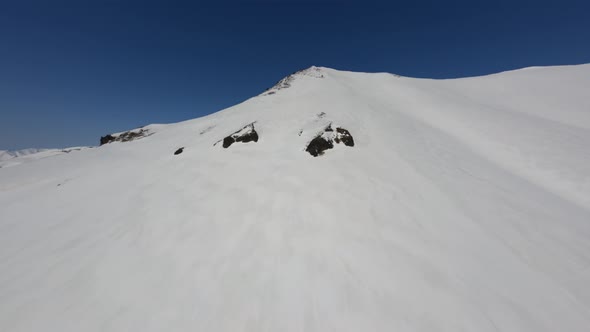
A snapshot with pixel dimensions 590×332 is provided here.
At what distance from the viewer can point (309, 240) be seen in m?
5.75

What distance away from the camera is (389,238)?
19.0 ft

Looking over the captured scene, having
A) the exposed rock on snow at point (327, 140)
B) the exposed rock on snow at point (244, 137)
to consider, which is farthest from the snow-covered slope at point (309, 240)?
the exposed rock on snow at point (327, 140)

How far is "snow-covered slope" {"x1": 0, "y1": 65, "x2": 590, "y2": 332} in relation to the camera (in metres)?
4.26

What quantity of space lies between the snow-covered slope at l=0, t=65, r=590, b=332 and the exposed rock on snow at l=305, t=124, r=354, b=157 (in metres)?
0.40

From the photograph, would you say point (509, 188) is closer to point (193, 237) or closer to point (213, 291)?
point (213, 291)

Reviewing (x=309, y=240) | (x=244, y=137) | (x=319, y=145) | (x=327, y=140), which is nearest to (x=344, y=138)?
(x=327, y=140)

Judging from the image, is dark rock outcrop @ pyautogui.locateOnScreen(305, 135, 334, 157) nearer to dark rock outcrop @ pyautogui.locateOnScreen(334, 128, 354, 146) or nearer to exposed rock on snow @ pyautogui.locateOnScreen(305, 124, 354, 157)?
exposed rock on snow @ pyautogui.locateOnScreen(305, 124, 354, 157)

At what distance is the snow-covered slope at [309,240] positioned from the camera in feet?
14.0

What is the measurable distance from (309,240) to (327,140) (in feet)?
20.6

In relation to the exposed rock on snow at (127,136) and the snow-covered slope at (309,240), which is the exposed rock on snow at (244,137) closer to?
the snow-covered slope at (309,240)

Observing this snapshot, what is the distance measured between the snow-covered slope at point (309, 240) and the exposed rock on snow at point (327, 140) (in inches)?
15.9

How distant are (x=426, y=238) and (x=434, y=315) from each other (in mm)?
2200

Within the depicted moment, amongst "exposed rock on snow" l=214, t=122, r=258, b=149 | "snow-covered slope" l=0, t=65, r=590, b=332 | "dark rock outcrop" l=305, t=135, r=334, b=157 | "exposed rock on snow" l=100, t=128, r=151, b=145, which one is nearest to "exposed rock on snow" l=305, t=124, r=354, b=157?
"dark rock outcrop" l=305, t=135, r=334, b=157

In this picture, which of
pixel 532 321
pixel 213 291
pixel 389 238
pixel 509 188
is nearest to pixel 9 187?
pixel 213 291
